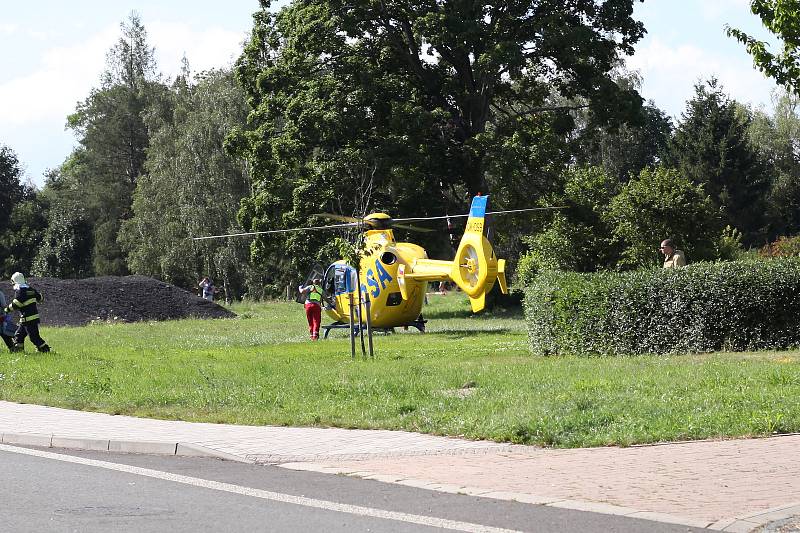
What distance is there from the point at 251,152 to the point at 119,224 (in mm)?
43611

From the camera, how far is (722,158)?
6069 centimetres

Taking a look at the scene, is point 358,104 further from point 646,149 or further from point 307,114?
point 646,149

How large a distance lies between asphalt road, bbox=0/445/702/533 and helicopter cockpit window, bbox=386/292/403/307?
720 inches

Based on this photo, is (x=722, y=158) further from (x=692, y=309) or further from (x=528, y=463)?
(x=528, y=463)

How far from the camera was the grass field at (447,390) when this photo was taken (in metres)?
10.9

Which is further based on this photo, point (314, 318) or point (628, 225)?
point (628, 225)

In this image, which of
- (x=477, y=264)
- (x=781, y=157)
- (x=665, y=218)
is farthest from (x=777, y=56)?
(x=781, y=157)

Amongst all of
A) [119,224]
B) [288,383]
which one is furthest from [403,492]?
[119,224]

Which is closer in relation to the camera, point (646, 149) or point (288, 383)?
point (288, 383)

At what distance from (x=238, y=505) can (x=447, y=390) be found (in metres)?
6.09

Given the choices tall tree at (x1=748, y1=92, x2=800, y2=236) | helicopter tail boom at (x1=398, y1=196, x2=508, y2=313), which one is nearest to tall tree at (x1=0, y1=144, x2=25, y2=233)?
tall tree at (x1=748, y1=92, x2=800, y2=236)

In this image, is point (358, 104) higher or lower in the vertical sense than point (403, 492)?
higher

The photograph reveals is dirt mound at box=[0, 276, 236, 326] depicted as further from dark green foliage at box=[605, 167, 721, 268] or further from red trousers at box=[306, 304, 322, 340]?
dark green foliage at box=[605, 167, 721, 268]

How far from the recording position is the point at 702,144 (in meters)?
60.9
